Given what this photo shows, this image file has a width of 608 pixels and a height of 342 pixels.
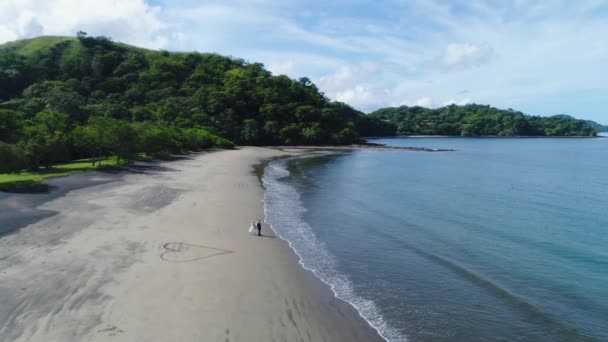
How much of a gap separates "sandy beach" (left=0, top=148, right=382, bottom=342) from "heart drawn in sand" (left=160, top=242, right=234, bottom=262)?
5cm

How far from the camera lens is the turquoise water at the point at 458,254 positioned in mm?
14617

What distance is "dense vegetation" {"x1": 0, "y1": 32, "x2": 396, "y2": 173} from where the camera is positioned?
99.1 m

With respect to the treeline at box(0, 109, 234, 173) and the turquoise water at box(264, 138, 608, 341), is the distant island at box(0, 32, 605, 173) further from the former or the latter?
the turquoise water at box(264, 138, 608, 341)

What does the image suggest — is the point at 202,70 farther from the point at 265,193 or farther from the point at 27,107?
the point at 265,193

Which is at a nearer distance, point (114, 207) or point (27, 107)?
point (114, 207)

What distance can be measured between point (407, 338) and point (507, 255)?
41.1 feet

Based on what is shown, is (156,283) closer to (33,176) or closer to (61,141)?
(33,176)

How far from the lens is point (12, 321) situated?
11.9 meters

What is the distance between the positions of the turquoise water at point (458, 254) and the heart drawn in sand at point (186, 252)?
4.60 meters

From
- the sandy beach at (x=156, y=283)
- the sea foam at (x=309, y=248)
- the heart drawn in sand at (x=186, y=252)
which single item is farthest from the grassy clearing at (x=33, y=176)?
the sea foam at (x=309, y=248)

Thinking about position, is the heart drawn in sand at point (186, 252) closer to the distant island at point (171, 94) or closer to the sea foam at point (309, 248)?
the sea foam at point (309, 248)

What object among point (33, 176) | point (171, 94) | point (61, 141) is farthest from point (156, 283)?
point (171, 94)

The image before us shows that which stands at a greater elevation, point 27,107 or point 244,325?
point 27,107

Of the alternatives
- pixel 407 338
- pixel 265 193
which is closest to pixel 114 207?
pixel 265 193
